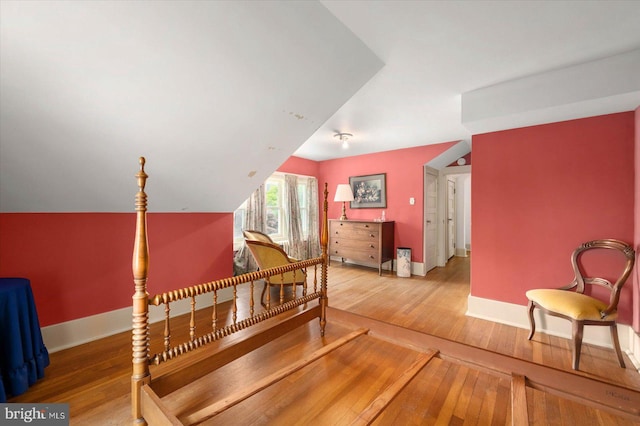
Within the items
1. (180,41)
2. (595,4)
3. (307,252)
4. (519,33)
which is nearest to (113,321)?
(180,41)

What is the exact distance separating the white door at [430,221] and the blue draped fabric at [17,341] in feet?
16.4

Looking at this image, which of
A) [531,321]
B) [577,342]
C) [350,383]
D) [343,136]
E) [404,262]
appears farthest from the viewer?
[404,262]

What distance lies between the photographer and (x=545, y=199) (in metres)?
2.71

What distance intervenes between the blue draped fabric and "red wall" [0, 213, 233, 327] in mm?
415

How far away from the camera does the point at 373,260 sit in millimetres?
4844

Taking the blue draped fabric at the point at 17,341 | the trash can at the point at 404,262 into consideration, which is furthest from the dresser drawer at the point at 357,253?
the blue draped fabric at the point at 17,341

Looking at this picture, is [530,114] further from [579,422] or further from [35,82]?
[35,82]

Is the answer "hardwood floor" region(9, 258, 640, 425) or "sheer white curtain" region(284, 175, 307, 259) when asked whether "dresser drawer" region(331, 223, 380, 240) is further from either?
"hardwood floor" region(9, 258, 640, 425)

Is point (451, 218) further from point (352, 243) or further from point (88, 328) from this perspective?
point (88, 328)

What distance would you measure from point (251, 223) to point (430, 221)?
345cm

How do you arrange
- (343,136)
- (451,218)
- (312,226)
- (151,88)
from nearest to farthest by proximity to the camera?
(151,88)
(343,136)
(312,226)
(451,218)

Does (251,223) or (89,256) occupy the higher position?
(251,223)

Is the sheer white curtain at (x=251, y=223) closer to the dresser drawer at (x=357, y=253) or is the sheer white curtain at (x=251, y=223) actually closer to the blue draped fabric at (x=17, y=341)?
the dresser drawer at (x=357, y=253)

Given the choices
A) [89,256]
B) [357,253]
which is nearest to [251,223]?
[357,253]
